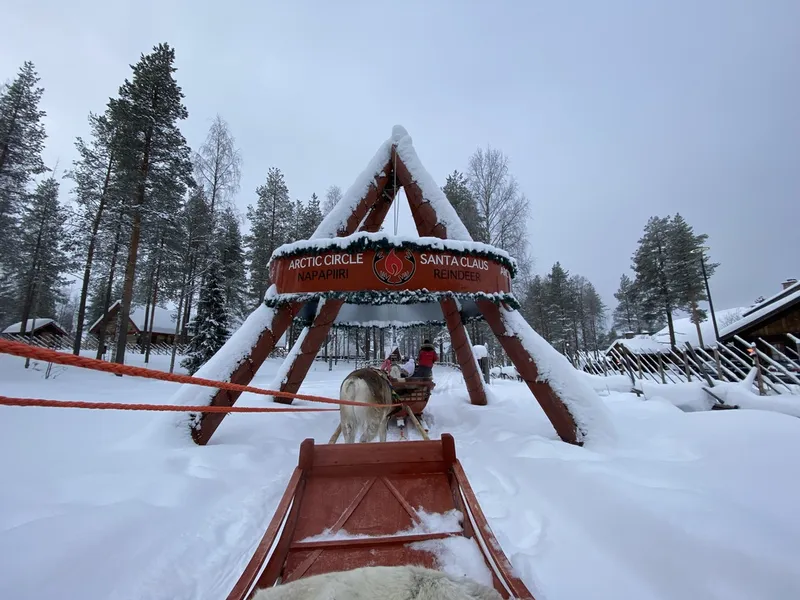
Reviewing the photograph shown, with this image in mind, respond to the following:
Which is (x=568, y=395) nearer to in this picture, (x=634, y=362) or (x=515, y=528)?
(x=515, y=528)

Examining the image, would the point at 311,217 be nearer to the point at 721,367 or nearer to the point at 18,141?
the point at 18,141

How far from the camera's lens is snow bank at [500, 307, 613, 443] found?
4.68m

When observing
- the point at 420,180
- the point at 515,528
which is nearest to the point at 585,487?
the point at 515,528

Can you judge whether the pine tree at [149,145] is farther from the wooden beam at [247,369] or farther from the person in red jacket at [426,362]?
the person in red jacket at [426,362]

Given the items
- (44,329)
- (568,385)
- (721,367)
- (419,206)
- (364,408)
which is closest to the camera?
(568,385)

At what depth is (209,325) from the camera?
18.4 m

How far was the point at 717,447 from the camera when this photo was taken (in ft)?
12.2

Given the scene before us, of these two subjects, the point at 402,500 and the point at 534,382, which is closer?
the point at 402,500

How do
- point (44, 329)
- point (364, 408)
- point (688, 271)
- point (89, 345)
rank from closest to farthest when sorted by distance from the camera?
1. point (364, 408)
2. point (688, 271)
3. point (89, 345)
4. point (44, 329)

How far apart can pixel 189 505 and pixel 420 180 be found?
241 inches

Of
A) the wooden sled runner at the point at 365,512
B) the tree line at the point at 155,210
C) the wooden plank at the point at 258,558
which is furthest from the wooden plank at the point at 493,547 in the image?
the tree line at the point at 155,210

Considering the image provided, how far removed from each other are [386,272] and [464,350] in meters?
4.21

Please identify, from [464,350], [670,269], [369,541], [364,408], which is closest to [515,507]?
[369,541]

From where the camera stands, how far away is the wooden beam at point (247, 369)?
15.4 ft
